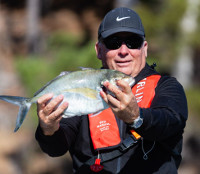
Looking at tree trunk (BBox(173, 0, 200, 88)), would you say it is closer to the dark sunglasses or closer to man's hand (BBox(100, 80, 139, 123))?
the dark sunglasses

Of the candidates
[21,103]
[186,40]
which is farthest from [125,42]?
[186,40]

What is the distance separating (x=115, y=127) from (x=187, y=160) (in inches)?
443

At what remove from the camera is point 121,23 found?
123 inches

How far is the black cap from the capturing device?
10.2 ft

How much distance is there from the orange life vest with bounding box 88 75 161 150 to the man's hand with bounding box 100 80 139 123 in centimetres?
56

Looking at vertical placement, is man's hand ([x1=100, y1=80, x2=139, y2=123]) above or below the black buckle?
above

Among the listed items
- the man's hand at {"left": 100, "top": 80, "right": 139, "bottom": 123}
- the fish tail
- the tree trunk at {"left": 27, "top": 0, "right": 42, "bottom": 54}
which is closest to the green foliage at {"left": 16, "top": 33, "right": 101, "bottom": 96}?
the fish tail

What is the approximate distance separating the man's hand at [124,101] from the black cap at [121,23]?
0.90 m

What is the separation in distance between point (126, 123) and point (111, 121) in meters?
0.65

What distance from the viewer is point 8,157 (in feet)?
41.2

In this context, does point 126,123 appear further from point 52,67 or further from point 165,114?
point 52,67

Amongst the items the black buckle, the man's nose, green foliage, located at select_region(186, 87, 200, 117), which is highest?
the man's nose

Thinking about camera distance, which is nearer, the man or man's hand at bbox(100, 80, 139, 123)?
man's hand at bbox(100, 80, 139, 123)

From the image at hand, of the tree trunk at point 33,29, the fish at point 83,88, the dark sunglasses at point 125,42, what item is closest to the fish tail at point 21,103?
the fish at point 83,88
